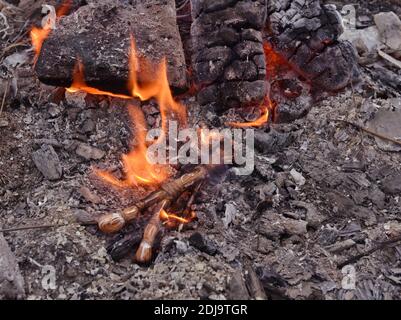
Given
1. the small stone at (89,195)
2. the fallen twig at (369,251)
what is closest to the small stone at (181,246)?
the small stone at (89,195)

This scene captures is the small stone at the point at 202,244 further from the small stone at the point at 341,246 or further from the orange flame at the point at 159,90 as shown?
the orange flame at the point at 159,90

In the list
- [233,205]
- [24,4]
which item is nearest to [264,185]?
[233,205]

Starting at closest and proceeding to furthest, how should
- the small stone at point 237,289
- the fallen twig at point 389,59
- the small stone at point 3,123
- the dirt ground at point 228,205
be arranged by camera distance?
1. the small stone at point 237,289
2. the dirt ground at point 228,205
3. the small stone at point 3,123
4. the fallen twig at point 389,59

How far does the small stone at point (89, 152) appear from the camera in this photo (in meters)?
3.76

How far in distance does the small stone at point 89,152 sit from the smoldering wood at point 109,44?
53 centimetres

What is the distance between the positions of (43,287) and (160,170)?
127 cm

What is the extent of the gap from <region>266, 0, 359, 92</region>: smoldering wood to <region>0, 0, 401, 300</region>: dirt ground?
0.66ft

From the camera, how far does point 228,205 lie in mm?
3441

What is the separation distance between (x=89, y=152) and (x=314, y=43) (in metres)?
2.13

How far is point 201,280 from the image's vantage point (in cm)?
293

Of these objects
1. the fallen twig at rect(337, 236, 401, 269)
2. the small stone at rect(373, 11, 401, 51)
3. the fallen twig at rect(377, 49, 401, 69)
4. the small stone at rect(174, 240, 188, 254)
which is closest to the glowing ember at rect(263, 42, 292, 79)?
the fallen twig at rect(377, 49, 401, 69)

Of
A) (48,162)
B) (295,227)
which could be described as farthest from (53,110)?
(295,227)

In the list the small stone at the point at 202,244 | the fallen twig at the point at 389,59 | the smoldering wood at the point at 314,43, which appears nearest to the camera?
the small stone at the point at 202,244

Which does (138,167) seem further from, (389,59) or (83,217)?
(389,59)
